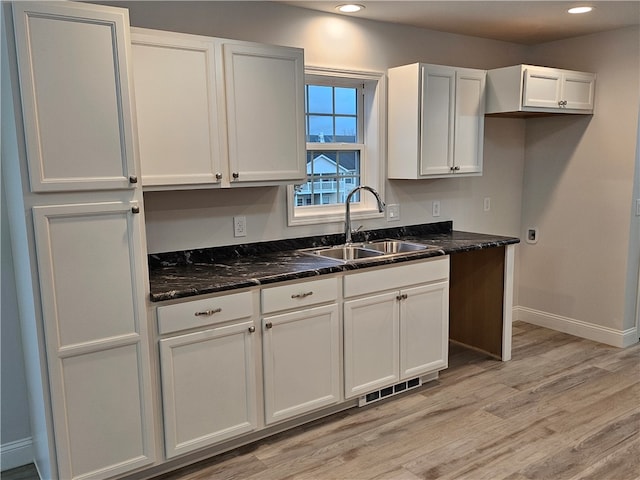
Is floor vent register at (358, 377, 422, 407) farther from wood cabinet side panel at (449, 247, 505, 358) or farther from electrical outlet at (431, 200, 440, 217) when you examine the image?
electrical outlet at (431, 200, 440, 217)

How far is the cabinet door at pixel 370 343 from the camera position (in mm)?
2910

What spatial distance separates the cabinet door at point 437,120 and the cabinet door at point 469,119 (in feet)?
0.18

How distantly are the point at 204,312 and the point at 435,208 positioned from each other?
86.7 inches

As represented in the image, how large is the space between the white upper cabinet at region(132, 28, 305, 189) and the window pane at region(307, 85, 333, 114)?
511mm

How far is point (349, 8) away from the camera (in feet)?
10.4

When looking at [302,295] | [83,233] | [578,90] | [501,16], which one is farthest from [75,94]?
[578,90]

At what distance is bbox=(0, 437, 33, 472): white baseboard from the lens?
2584 millimetres

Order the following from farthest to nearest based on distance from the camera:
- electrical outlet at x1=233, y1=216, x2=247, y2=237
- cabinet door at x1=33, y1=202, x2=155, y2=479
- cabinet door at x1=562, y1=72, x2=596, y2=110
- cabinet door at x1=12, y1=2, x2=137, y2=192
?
cabinet door at x1=562, y1=72, x2=596, y2=110 < electrical outlet at x1=233, y1=216, x2=247, y2=237 < cabinet door at x1=33, y1=202, x2=155, y2=479 < cabinet door at x1=12, y1=2, x2=137, y2=192

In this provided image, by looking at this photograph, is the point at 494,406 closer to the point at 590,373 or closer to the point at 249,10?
the point at 590,373

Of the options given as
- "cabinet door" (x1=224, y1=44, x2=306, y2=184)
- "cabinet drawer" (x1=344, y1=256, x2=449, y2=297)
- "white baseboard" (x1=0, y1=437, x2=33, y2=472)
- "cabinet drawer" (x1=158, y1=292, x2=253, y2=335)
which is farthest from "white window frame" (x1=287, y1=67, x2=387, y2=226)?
"white baseboard" (x1=0, y1=437, x2=33, y2=472)

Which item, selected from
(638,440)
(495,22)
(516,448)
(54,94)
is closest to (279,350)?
(516,448)

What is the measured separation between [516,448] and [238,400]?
4.59ft

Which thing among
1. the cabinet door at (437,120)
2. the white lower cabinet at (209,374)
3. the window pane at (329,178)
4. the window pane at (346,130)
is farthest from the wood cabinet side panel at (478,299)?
the white lower cabinet at (209,374)

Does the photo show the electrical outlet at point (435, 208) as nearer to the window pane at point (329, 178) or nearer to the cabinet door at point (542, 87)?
the window pane at point (329, 178)
